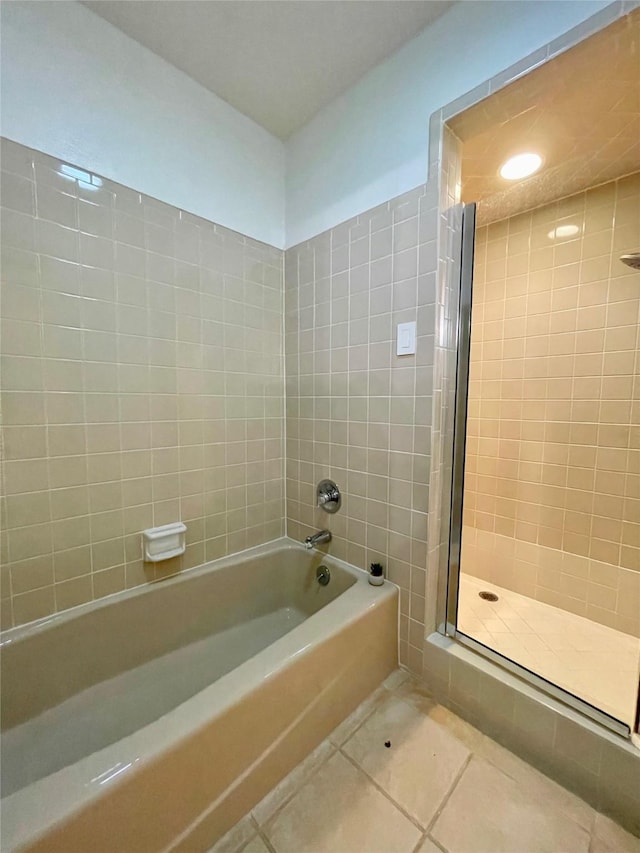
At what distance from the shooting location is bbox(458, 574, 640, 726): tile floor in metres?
1.13

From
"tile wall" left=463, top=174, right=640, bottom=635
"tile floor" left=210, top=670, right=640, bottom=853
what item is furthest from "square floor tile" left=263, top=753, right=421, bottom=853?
"tile wall" left=463, top=174, right=640, bottom=635

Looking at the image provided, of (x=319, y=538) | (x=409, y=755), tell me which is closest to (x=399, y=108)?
(x=319, y=538)

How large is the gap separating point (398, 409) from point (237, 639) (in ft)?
4.18

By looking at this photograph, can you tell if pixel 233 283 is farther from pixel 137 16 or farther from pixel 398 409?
pixel 398 409

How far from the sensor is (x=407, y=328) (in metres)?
1.25

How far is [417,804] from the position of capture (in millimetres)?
892

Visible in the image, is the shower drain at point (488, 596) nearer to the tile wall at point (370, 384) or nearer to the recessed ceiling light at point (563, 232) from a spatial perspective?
the tile wall at point (370, 384)

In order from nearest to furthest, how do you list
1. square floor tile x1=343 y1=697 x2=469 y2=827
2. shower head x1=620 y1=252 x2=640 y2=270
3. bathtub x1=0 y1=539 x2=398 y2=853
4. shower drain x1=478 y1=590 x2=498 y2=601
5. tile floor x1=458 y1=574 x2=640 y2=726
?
bathtub x1=0 y1=539 x2=398 y2=853 < square floor tile x1=343 y1=697 x2=469 y2=827 < tile floor x1=458 y1=574 x2=640 y2=726 < shower head x1=620 y1=252 x2=640 y2=270 < shower drain x1=478 y1=590 x2=498 y2=601

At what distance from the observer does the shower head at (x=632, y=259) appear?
1.44 meters

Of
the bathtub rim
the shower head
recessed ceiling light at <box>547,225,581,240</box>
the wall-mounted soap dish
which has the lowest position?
the bathtub rim

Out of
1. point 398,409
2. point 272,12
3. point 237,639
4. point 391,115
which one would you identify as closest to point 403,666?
point 237,639

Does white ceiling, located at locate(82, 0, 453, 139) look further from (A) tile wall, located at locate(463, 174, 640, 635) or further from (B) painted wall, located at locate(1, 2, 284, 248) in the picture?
(A) tile wall, located at locate(463, 174, 640, 635)

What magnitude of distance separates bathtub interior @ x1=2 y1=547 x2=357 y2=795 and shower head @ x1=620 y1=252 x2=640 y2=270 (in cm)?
187

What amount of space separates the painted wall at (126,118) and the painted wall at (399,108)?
0.24 m
